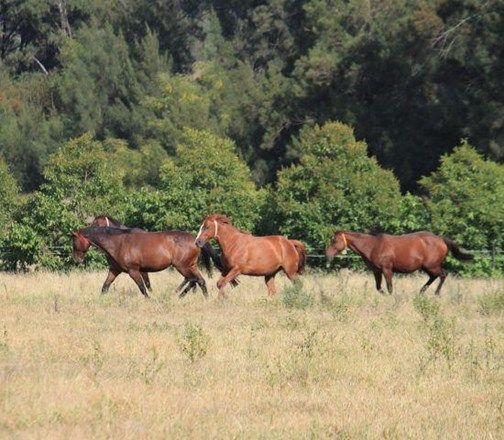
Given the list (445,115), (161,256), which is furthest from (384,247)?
(445,115)

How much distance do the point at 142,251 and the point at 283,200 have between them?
1542cm

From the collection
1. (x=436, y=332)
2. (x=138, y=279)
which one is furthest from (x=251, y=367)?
(x=138, y=279)

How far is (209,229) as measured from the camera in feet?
72.4

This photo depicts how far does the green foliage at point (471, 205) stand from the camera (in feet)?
113

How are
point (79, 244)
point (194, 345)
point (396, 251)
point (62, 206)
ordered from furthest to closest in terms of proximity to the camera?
point (62, 206) → point (396, 251) → point (79, 244) → point (194, 345)

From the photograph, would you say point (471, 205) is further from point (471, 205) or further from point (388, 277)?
point (388, 277)

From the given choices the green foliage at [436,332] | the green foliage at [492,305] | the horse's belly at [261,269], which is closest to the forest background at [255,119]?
the horse's belly at [261,269]

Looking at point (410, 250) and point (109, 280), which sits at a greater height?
point (410, 250)

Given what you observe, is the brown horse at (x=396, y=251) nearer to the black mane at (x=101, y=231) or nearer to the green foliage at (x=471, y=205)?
the black mane at (x=101, y=231)

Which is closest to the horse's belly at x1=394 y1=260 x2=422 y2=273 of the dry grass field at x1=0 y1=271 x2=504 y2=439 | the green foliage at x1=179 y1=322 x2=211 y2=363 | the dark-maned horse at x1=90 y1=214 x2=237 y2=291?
the dry grass field at x1=0 y1=271 x2=504 y2=439

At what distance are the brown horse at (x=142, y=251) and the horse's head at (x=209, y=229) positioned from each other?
2.78 feet

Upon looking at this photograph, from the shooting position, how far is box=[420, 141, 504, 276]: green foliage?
34.6 m

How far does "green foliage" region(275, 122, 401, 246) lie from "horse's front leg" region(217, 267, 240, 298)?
46.0 ft

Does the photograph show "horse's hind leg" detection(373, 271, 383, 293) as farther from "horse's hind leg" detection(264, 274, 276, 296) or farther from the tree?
the tree
